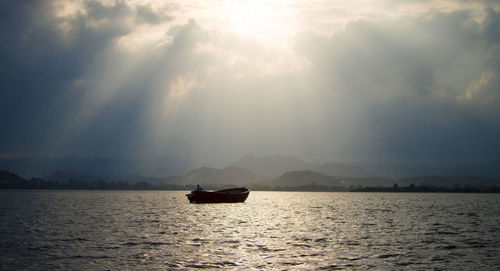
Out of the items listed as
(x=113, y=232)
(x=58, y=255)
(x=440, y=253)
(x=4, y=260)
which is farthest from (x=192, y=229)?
(x=440, y=253)

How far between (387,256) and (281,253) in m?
9.73

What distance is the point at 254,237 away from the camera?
4922cm

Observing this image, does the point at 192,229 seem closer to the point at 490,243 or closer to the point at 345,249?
the point at 345,249

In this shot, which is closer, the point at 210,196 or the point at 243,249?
the point at 243,249

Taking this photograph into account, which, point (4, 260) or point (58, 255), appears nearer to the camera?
point (4, 260)

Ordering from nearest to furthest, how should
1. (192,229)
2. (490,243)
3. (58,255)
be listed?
(58,255) → (490,243) → (192,229)

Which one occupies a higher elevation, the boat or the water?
the boat

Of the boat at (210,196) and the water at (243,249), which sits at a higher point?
the boat at (210,196)

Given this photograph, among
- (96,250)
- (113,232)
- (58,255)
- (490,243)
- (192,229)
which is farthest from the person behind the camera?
(192,229)

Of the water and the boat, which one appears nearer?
the water

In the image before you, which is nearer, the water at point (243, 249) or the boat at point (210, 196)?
the water at point (243, 249)

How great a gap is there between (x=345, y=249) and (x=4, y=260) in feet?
101

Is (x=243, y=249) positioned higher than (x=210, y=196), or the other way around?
(x=210, y=196)

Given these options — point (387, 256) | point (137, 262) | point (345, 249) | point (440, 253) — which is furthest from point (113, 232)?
point (440, 253)
